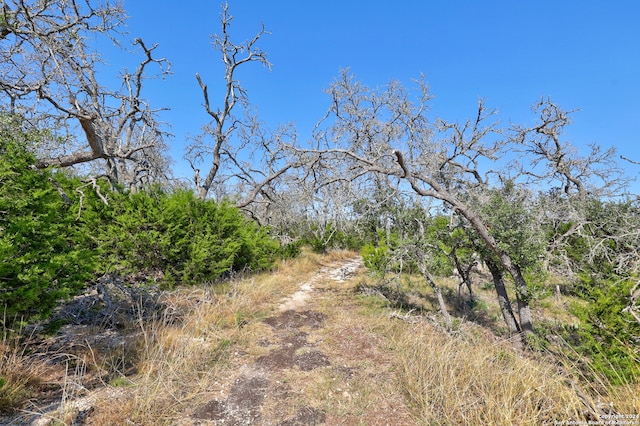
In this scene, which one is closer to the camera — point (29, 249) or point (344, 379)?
point (29, 249)

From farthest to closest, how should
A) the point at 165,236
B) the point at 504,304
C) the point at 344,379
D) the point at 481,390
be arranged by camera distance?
the point at 165,236
the point at 504,304
the point at 344,379
the point at 481,390

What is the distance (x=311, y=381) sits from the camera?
130 inches

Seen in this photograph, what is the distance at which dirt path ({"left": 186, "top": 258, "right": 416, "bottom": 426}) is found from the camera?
267 centimetres

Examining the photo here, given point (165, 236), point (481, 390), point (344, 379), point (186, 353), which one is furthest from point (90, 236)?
point (481, 390)

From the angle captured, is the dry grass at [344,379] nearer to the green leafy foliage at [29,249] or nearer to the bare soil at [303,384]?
the bare soil at [303,384]

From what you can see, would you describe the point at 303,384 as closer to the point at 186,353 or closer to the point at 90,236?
the point at 186,353

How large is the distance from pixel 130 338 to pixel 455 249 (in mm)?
5999

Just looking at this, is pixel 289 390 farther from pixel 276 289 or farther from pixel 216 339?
pixel 276 289

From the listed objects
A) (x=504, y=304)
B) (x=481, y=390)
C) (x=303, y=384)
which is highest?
(x=504, y=304)

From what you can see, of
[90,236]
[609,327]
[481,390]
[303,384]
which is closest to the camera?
[481,390]

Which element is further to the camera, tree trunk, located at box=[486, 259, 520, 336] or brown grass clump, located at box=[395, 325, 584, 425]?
tree trunk, located at box=[486, 259, 520, 336]

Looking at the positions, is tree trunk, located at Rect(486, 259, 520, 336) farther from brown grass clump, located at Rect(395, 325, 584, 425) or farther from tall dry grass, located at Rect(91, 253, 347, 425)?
tall dry grass, located at Rect(91, 253, 347, 425)

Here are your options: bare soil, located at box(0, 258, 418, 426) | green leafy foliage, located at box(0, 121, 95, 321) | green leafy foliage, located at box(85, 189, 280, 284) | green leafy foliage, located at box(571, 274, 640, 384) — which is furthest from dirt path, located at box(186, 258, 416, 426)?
green leafy foliage, located at box(571, 274, 640, 384)

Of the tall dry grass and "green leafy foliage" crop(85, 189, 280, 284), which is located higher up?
"green leafy foliage" crop(85, 189, 280, 284)
